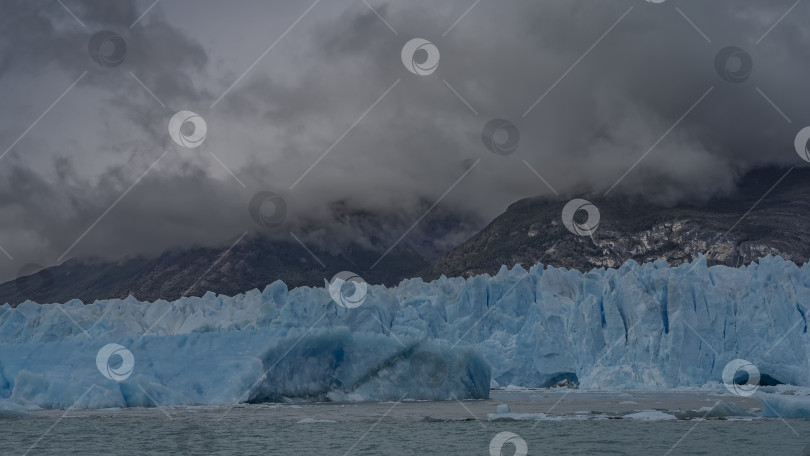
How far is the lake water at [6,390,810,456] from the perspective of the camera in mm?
17484

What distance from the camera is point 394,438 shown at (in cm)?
1948

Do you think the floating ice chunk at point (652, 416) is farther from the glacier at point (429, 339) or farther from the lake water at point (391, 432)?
the glacier at point (429, 339)

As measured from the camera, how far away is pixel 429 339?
102 feet

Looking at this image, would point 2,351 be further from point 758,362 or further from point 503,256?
point 503,256

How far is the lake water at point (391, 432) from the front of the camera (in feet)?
57.4

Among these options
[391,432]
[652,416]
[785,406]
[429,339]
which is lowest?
[785,406]

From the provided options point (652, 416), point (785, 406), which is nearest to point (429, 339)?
point (652, 416)

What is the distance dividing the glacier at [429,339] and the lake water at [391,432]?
175cm

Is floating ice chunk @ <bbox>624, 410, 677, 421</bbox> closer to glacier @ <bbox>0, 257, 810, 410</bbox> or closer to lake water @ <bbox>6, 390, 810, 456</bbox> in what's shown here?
lake water @ <bbox>6, 390, 810, 456</bbox>

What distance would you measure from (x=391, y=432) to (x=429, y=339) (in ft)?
34.7

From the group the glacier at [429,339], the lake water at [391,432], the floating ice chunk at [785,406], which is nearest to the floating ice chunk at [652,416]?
the lake water at [391,432]

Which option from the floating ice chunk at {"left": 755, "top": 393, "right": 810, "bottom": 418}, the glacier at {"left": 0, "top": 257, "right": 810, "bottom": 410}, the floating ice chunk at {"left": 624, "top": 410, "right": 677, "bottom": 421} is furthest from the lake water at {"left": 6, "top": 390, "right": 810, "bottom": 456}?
the glacier at {"left": 0, "top": 257, "right": 810, "bottom": 410}

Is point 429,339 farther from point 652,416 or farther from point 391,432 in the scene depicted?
point 652,416

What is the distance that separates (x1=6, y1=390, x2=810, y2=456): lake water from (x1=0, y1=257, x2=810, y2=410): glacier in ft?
5.76
